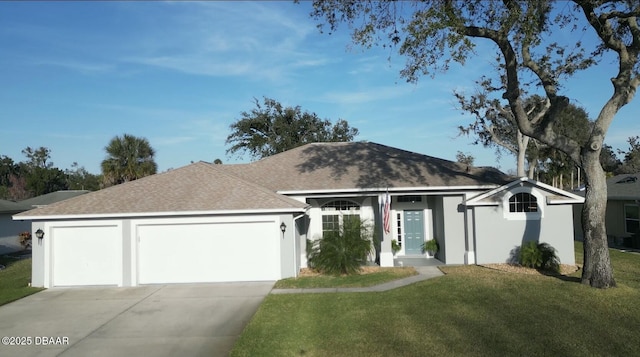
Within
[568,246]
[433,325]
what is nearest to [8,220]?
[433,325]

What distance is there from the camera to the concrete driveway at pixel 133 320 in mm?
8352

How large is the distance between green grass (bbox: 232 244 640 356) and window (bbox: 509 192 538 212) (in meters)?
3.67

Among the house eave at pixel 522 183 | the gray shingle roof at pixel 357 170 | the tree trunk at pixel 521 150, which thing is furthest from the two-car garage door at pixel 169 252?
the tree trunk at pixel 521 150

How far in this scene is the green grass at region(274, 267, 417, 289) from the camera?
13312 mm

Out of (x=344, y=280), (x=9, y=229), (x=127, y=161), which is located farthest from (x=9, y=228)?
(x=344, y=280)

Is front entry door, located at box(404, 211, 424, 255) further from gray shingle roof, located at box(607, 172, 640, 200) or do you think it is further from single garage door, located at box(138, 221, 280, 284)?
gray shingle roof, located at box(607, 172, 640, 200)

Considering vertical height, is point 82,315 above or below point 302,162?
below

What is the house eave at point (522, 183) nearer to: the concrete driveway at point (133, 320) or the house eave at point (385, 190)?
the house eave at point (385, 190)

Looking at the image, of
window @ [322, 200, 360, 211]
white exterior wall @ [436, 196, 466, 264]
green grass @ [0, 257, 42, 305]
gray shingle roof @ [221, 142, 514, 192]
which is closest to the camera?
green grass @ [0, 257, 42, 305]

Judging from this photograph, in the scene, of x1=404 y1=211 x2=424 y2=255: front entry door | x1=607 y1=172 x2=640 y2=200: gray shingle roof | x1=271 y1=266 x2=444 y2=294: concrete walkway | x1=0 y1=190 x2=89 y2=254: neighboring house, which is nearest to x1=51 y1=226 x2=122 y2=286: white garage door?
x1=271 y1=266 x2=444 y2=294: concrete walkway

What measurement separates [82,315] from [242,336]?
4.80 m

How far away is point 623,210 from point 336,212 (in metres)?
16.1

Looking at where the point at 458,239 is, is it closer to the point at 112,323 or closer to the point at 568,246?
the point at 568,246

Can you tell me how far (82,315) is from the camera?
35.7 feet
